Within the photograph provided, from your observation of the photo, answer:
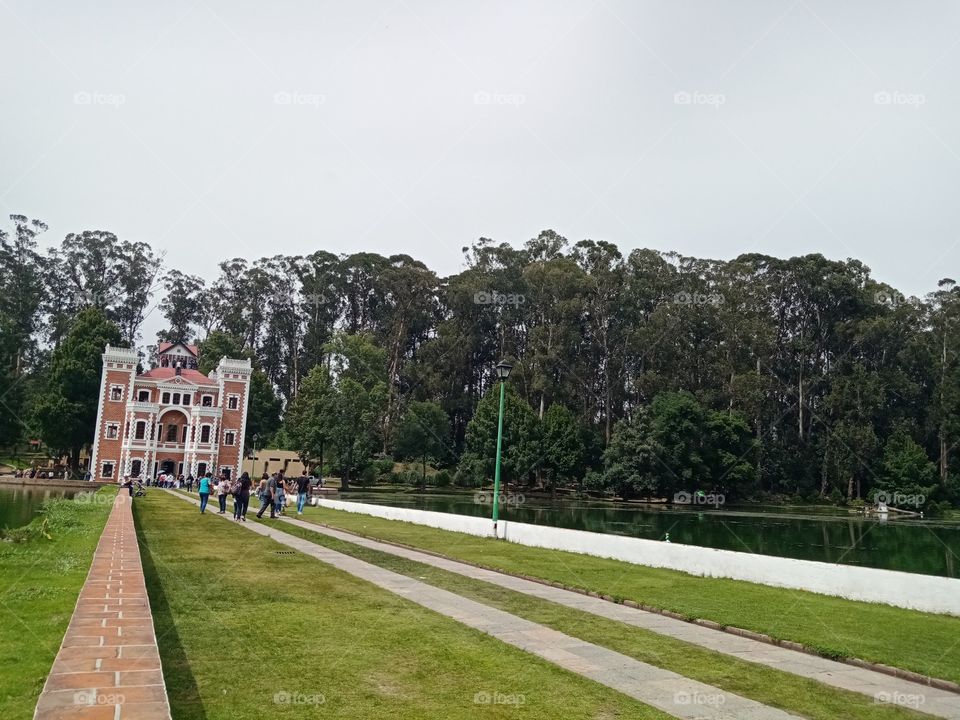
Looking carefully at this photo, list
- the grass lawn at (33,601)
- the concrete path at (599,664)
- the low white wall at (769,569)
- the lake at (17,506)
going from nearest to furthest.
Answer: the grass lawn at (33,601), the concrete path at (599,664), the low white wall at (769,569), the lake at (17,506)

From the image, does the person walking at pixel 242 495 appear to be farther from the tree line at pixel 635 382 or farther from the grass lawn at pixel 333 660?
the tree line at pixel 635 382

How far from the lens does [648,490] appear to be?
65.1 metres

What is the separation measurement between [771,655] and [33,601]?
849 centimetres

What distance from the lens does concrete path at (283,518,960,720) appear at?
7137 mm

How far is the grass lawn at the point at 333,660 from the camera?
5.87 m

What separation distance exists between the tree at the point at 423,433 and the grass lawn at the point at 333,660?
63.3m

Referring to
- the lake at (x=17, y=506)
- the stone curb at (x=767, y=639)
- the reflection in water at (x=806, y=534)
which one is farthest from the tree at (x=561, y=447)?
the stone curb at (x=767, y=639)

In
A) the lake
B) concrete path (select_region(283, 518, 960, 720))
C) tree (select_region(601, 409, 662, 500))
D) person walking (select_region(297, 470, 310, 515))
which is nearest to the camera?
concrete path (select_region(283, 518, 960, 720))

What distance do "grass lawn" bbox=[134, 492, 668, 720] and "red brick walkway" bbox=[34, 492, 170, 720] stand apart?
0.46 metres

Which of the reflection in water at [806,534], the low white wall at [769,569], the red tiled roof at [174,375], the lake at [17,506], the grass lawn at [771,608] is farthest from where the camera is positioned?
the red tiled roof at [174,375]

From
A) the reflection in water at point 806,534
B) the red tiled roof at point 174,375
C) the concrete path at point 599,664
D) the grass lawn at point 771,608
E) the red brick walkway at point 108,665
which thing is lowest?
the reflection in water at point 806,534

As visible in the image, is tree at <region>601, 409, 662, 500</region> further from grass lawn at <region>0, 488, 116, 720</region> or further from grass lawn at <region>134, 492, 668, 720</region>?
grass lawn at <region>134, 492, 668, 720</region>

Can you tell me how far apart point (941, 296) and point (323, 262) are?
66449mm

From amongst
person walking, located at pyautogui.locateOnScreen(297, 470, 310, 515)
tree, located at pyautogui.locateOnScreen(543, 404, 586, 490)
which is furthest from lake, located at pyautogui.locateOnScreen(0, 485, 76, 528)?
tree, located at pyautogui.locateOnScreen(543, 404, 586, 490)
